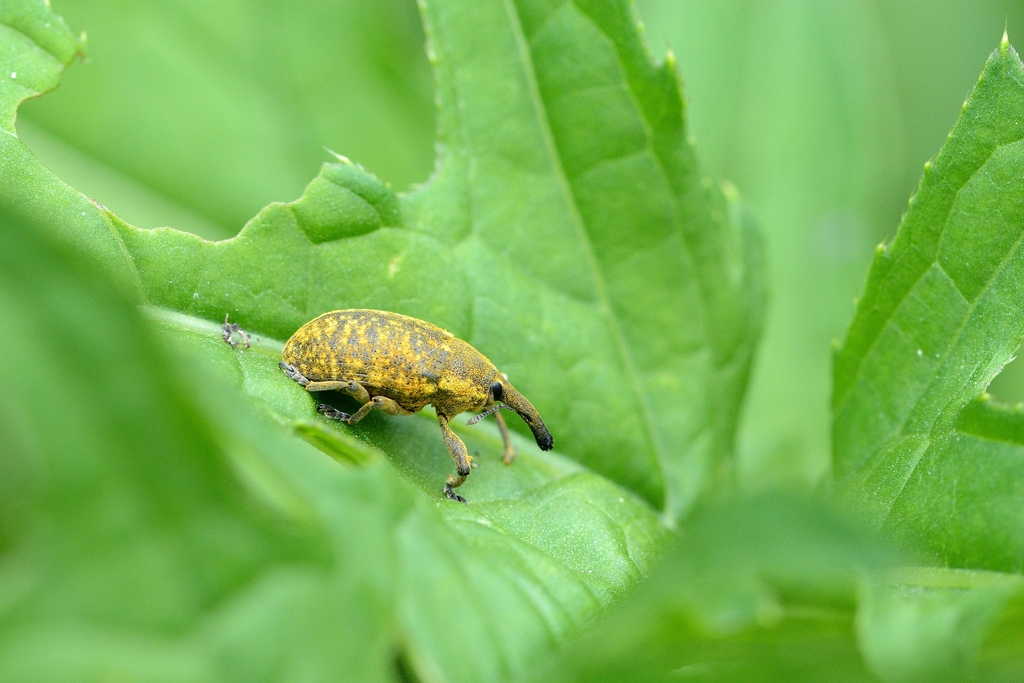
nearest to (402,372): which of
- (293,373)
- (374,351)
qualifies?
(374,351)

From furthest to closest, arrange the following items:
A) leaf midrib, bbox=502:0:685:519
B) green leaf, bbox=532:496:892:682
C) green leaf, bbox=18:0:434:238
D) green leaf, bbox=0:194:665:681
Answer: green leaf, bbox=18:0:434:238, leaf midrib, bbox=502:0:685:519, green leaf, bbox=532:496:892:682, green leaf, bbox=0:194:665:681

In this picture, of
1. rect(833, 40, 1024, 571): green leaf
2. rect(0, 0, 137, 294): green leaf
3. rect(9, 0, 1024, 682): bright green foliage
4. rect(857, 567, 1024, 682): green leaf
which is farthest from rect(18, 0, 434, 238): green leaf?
rect(857, 567, 1024, 682): green leaf

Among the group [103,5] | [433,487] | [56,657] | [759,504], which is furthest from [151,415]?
[103,5]

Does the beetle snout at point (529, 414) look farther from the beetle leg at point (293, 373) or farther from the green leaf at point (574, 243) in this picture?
the beetle leg at point (293, 373)

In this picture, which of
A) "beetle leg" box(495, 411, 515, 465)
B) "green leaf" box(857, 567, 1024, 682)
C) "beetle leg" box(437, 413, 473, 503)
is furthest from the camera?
"beetle leg" box(495, 411, 515, 465)

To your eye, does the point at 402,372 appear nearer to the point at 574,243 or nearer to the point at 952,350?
the point at 574,243

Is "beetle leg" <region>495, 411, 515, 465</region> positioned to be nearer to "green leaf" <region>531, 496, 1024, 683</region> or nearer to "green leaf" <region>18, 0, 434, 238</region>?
"green leaf" <region>531, 496, 1024, 683</region>

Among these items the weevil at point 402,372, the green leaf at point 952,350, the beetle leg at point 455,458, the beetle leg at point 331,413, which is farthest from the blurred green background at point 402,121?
the beetle leg at point 331,413

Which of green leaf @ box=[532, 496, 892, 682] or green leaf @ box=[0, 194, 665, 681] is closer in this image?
green leaf @ box=[0, 194, 665, 681]
